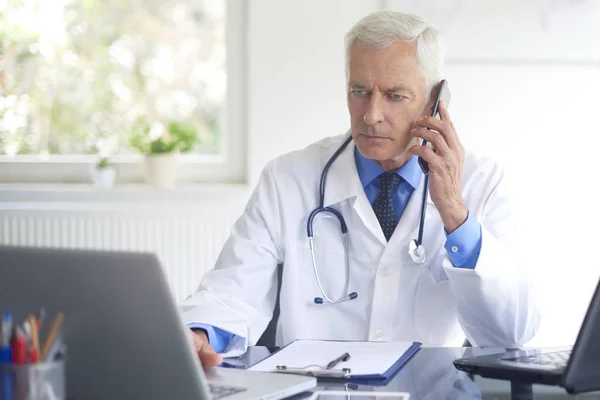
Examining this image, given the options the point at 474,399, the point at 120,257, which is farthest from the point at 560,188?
the point at 120,257

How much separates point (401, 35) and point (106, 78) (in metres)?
2.05

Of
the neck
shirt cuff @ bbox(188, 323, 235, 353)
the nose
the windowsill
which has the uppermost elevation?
the nose

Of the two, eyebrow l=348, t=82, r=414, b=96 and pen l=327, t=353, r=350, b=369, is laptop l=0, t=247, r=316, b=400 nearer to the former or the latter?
pen l=327, t=353, r=350, b=369

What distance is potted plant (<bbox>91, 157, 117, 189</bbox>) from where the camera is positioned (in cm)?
339

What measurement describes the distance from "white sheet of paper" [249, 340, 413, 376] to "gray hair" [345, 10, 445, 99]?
2.18 ft

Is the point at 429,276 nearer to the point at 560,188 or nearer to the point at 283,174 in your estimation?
the point at 283,174

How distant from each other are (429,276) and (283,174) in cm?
42

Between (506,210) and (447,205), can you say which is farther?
(506,210)

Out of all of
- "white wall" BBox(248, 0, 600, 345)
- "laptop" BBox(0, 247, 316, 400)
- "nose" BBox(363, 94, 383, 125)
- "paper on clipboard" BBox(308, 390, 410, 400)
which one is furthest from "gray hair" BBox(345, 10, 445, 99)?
"white wall" BBox(248, 0, 600, 345)

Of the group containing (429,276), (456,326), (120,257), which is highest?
(120,257)

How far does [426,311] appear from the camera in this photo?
1793 millimetres

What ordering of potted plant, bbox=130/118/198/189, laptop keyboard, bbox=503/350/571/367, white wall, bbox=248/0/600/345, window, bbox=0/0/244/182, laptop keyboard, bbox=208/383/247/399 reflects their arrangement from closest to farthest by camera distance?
laptop keyboard, bbox=208/383/247/399, laptop keyboard, bbox=503/350/571/367, white wall, bbox=248/0/600/345, potted plant, bbox=130/118/198/189, window, bbox=0/0/244/182

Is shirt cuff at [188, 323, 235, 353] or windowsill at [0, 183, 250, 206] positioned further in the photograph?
windowsill at [0, 183, 250, 206]

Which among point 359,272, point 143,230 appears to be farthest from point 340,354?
point 143,230
